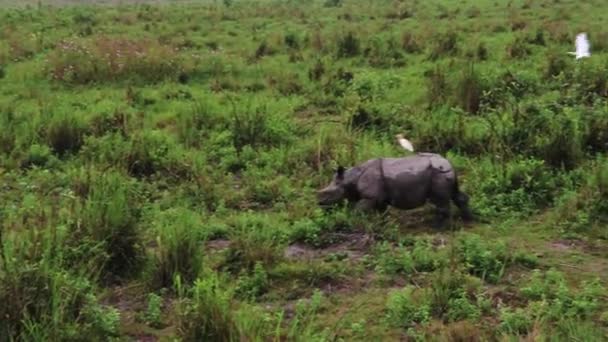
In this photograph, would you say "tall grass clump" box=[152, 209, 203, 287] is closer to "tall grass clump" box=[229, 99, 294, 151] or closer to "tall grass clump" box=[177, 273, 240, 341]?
"tall grass clump" box=[177, 273, 240, 341]

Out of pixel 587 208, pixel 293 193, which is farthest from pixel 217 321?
pixel 587 208

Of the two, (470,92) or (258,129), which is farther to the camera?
(470,92)

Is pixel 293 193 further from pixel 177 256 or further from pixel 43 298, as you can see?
pixel 43 298

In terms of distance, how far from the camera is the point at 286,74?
39.1 ft

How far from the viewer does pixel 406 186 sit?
591 centimetres

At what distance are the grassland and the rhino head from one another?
6.5 inches

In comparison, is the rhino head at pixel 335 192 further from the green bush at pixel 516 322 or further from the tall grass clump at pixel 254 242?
the green bush at pixel 516 322

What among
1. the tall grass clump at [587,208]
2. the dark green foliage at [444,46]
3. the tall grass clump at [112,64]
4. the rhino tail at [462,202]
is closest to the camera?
the tall grass clump at [587,208]

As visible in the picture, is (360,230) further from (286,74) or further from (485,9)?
(485,9)

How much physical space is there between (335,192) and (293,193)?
723 mm

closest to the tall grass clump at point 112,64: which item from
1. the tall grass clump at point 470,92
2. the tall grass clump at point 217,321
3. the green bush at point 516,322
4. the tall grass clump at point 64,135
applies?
the tall grass clump at point 64,135

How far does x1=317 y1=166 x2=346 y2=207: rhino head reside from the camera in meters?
6.27

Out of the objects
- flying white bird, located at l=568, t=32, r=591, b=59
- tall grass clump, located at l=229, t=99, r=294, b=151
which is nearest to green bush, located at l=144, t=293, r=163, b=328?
tall grass clump, located at l=229, t=99, r=294, b=151

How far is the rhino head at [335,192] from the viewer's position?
6.27m
